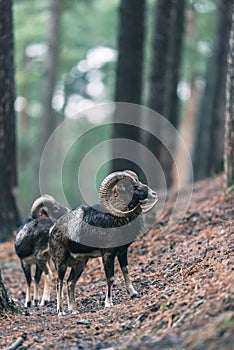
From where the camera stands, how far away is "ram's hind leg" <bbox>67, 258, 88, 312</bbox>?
868 centimetres

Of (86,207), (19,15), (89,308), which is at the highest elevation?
(19,15)

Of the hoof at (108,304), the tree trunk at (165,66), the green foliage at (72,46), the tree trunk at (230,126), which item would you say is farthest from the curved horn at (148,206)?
the green foliage at (72,46)

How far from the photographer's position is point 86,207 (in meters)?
8.69

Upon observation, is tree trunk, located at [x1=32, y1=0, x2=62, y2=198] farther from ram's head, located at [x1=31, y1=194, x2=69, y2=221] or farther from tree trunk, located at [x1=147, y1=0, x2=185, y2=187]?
ram's head, located at [x1=31, y1=194, x2=69, y2=221]

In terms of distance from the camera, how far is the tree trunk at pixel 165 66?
17859 mm

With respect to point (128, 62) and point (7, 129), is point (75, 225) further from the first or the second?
point (128, 62)

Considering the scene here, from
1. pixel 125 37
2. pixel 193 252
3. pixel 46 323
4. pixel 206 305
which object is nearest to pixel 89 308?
pixel 46 323

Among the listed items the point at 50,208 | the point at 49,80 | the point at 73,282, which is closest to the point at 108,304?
the point at 73,282

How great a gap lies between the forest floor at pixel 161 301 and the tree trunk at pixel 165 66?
6.69 metres

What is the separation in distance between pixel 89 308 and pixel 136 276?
1196 millimetres

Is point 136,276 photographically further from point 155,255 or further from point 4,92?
point 4,92

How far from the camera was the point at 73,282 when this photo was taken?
8828 mm

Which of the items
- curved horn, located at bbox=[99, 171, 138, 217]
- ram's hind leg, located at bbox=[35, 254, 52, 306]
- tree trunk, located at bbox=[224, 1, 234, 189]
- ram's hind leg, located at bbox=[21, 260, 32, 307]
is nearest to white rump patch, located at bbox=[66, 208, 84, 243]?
curved horn, located at bbox=[99, 171, 138, 217]

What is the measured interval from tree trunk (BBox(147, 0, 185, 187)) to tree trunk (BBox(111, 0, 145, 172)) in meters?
2.38
